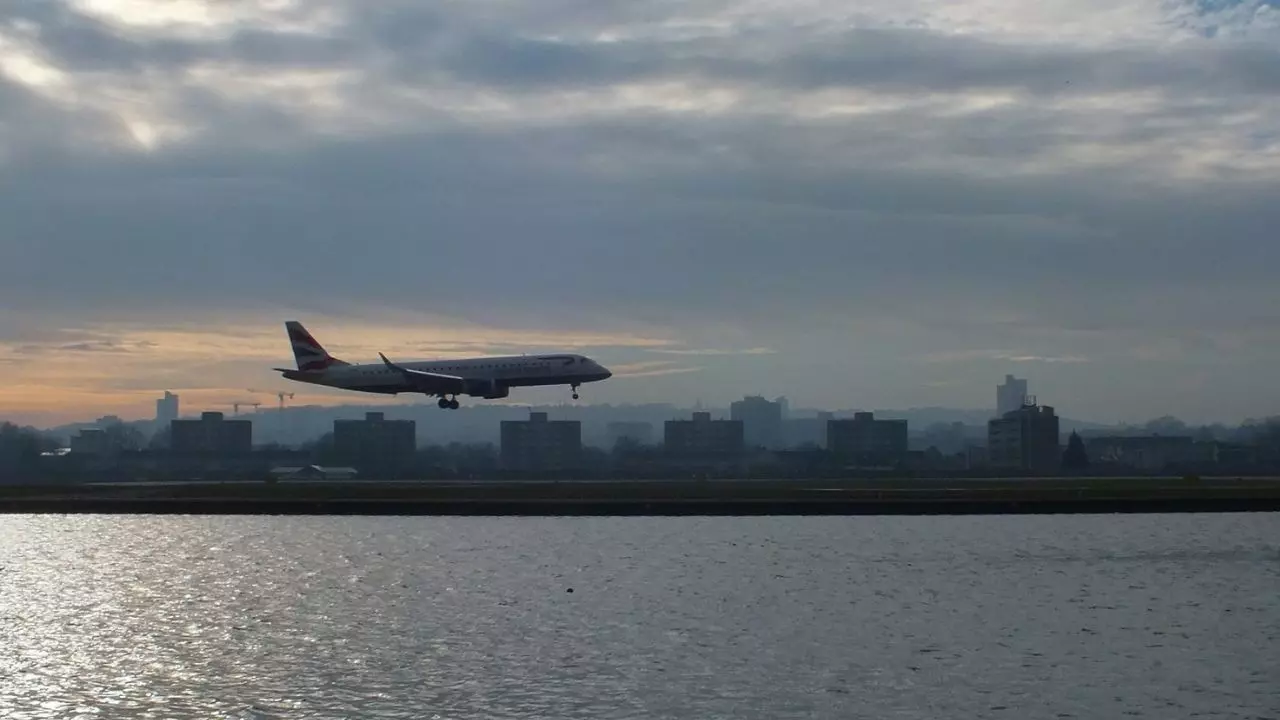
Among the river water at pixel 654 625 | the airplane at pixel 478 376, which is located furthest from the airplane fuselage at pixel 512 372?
the river water at pixel 654 625

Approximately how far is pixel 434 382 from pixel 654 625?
84.0 meters

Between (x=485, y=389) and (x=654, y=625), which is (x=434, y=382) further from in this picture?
(x=654, y=625)

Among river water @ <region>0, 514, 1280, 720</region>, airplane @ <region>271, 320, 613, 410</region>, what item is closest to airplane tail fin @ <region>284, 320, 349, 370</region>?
airplane @ <region>271, 320, 613, 410</region>

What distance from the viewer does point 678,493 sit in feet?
369

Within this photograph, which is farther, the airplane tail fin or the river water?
the airplane tail fin

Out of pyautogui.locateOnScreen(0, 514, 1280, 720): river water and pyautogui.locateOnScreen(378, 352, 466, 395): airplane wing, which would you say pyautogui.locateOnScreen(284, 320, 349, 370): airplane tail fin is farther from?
pyautogui.locateOnScreen(0, 514, 1280, 720): river water

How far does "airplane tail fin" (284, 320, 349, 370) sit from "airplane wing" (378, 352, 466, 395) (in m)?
17.4

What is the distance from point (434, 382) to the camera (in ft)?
427

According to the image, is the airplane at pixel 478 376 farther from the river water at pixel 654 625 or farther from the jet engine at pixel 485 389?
the river water at pixel 654 625

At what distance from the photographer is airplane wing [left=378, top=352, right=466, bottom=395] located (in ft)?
423

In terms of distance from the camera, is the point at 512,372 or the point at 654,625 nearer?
the point at 654,625

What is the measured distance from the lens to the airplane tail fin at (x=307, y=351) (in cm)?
14912

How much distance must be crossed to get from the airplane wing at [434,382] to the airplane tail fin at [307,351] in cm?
1744

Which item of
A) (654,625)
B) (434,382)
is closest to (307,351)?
(434,382)
